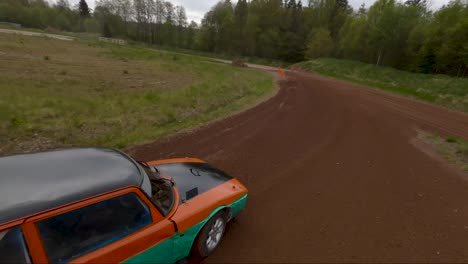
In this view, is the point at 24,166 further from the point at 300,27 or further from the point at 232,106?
the point at 300,27

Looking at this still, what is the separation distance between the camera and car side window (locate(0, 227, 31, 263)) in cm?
159

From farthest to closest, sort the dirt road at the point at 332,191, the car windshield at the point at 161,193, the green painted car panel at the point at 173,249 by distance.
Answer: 1. the dirt road at the point at 332,191
2. the car windshield at the point at 161,193
3. the green painted car panel at the point at 173,249

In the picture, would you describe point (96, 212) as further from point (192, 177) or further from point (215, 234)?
point (215, 234)

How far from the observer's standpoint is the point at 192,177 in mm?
3531

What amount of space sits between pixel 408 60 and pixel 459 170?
36570 mm

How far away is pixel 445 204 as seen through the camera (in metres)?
4.61

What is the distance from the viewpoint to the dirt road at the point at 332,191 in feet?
11.2

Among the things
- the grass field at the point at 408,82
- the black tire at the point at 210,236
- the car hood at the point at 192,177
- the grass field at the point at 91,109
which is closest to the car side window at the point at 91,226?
the car hood at the point at 192,177

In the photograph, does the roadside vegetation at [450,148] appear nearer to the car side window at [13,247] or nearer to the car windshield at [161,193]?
the car windshield at [161,193]

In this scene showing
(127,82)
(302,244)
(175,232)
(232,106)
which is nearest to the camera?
(175,232)

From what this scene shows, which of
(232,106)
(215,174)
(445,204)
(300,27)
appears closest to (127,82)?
(232,106)

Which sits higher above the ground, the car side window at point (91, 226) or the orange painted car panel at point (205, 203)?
Answer: the car side window at point (91, 226)

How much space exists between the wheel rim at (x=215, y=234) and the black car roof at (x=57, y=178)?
132cm

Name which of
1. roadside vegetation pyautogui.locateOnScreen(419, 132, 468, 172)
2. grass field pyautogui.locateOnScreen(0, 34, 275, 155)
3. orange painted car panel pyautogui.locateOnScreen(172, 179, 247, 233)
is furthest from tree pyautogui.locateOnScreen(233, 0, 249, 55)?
orange painted car panel pyautogui.locateOnScreen(172, 179, 247, 233)
